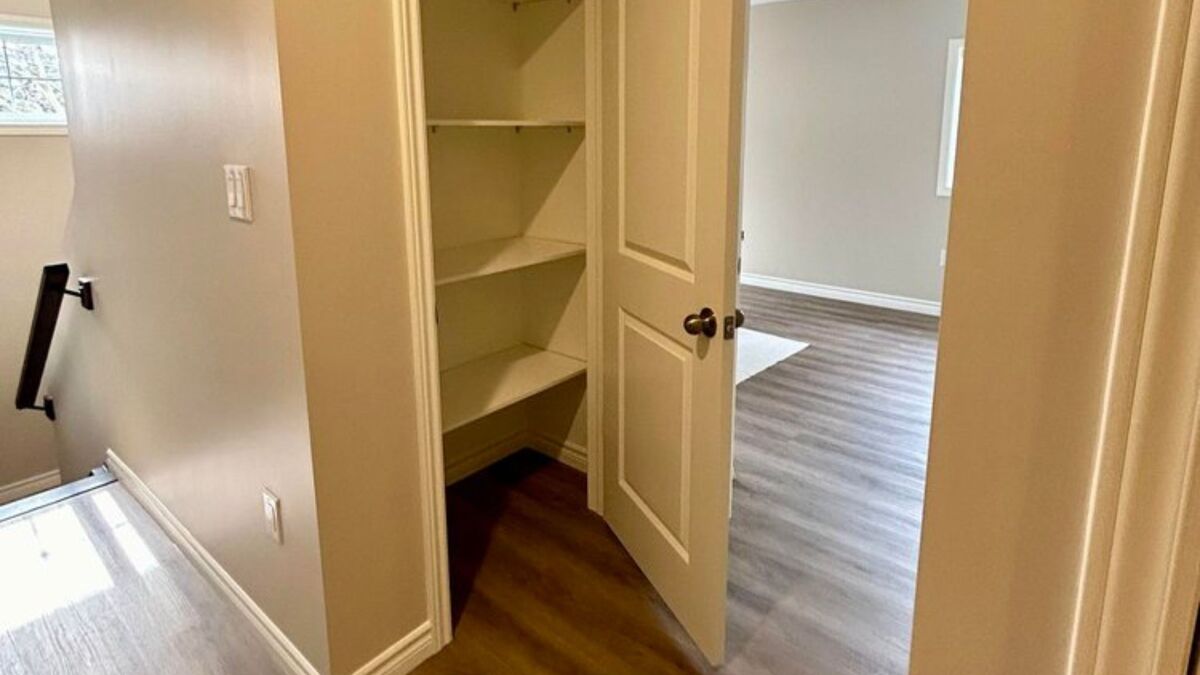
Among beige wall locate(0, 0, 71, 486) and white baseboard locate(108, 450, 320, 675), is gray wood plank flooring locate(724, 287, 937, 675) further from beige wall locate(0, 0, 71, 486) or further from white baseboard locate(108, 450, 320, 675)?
beige wall locate(0, 0, 71, 486)

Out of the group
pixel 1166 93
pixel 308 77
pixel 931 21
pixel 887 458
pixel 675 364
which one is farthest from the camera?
pixel 931 21

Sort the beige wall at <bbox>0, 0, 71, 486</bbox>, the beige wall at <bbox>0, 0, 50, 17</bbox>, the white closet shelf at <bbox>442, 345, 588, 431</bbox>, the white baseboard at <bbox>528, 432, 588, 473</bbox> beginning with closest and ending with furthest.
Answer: the white closet shelf at <bbox>442, 345, 588, 431</bbox>, the white baseboard at <bbox>528, 432, 588, 473</bbox>, the beige wall at <bbox>0, 0, 50, 17</bbox>, the beige wall at <bbox>0, 0, 71, 486</bbox>

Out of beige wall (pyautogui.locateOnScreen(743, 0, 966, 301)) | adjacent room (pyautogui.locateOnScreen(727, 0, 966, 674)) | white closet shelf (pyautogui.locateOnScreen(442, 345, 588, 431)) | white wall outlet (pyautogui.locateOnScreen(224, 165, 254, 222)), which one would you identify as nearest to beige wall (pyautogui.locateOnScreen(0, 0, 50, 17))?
white closet shelf (pyautogui.locateOnScreen(442, 345, 588, 431))

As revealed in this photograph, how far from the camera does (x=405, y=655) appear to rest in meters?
1.97

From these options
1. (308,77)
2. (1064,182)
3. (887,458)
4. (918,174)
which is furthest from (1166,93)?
(918,174)

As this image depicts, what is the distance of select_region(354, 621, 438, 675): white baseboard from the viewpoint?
6.27ft

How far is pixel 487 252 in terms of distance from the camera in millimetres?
2664

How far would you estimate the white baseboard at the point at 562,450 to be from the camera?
3.12 metres

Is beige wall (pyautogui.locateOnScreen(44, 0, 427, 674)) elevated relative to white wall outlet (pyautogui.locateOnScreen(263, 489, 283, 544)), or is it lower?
elevated

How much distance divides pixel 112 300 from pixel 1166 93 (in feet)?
9.70

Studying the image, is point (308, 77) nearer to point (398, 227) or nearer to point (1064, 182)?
point (398, 227)

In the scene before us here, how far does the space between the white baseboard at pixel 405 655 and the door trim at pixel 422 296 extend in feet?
0.08

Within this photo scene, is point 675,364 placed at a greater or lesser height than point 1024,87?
lesser

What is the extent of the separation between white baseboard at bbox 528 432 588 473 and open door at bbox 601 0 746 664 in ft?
2.09
